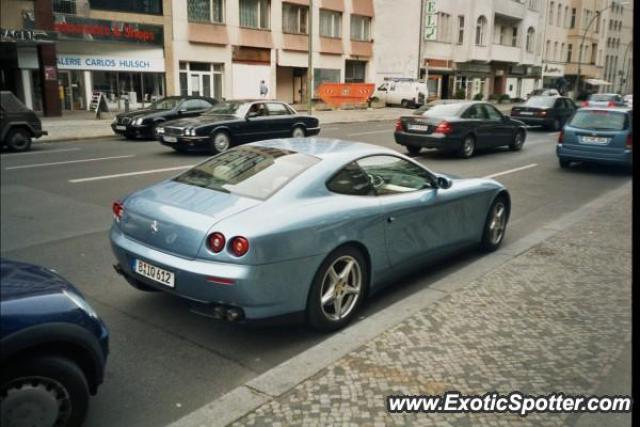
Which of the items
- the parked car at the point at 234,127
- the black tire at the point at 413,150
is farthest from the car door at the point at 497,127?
the parked car at the point at 234,127

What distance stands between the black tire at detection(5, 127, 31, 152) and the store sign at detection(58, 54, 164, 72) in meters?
12.9

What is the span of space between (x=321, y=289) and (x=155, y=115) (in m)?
15.5

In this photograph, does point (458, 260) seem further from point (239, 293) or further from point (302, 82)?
point (302, 82)

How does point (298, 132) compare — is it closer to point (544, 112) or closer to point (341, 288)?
point (544, 112)

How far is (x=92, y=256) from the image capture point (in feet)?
20.2

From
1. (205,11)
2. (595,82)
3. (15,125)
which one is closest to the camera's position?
(15,125)

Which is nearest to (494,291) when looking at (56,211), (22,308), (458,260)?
(458,260)

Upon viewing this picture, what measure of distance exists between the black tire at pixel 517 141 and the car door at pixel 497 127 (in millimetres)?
248

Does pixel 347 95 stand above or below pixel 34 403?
above

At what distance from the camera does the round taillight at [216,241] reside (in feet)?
12.2

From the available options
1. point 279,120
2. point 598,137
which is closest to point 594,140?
point 598,137

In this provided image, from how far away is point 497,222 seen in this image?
6504mm

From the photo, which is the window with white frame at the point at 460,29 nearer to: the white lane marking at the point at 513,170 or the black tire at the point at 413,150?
the black tire at the point at 413,150

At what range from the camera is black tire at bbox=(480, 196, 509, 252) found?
6.27 m
